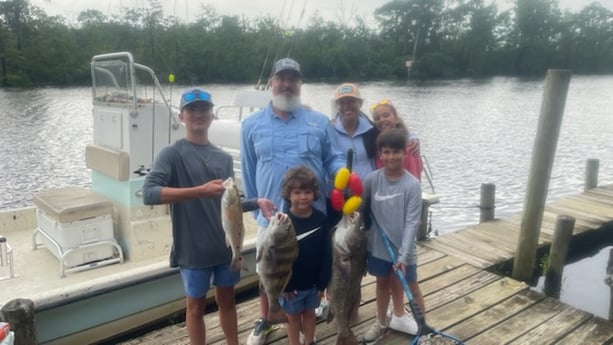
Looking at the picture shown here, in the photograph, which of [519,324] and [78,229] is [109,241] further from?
[519,324]

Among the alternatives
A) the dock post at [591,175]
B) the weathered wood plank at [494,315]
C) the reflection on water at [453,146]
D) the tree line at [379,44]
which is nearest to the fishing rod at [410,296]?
the weathered wood plank at [494,315]

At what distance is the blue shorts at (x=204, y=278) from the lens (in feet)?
9.84

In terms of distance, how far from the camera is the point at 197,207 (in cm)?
300

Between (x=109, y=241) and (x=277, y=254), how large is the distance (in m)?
3.17

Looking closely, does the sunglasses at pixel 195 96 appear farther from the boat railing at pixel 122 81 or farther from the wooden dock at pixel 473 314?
the boat railing at pixel 122 81

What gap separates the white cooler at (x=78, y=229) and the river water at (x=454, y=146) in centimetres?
699

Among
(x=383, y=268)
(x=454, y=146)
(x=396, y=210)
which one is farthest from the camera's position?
(x=454, y=146)

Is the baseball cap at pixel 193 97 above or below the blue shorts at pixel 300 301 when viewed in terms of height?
above

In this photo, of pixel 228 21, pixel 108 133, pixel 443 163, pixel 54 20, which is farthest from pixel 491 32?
pixel 108 133

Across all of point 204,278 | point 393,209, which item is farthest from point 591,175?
point 204,278

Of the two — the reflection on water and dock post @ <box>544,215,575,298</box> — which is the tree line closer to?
the reflection on water

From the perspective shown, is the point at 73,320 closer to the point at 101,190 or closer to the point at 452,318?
the point at 101,190

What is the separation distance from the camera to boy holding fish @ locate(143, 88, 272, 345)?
2.92m

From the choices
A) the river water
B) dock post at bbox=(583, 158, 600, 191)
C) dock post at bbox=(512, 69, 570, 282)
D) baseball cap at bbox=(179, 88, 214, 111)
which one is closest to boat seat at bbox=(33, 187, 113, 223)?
baseball cap at bbox=(179, 88, 214, 111)
